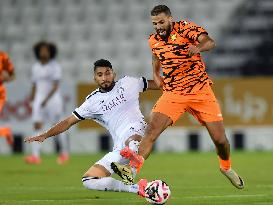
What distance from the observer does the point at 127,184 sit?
29.7ft

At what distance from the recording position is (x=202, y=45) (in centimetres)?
936

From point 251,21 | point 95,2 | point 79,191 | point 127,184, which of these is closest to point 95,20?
point 95,2

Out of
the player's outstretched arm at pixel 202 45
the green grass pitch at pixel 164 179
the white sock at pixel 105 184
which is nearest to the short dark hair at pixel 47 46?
the green grass pitch at pixel 164 179

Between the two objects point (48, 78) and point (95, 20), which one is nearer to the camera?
point (48, 78)

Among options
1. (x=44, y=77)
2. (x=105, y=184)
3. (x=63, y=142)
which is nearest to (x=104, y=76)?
(x=105, y=184)

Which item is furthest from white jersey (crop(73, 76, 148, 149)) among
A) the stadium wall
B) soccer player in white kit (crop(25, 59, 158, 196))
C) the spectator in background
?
the stadium wall

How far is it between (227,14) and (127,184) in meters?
15.2

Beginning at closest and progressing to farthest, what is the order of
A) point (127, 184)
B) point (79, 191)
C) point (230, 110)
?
point (127, 184)
point (79, 191)
point (230, 110)

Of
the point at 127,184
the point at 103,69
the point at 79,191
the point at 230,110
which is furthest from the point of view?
the point at 230,110

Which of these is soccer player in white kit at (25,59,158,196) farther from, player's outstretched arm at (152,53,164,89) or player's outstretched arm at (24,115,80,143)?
player's outstretched arm at (152,53,164,89)

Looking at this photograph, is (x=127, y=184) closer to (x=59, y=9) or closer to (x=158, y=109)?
(x=158, y=109)

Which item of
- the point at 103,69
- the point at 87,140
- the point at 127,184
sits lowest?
the point at 87,140

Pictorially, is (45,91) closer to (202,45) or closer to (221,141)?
(221,141)

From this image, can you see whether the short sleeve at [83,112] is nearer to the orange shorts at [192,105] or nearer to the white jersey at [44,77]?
the orange shorts at [192,105]
